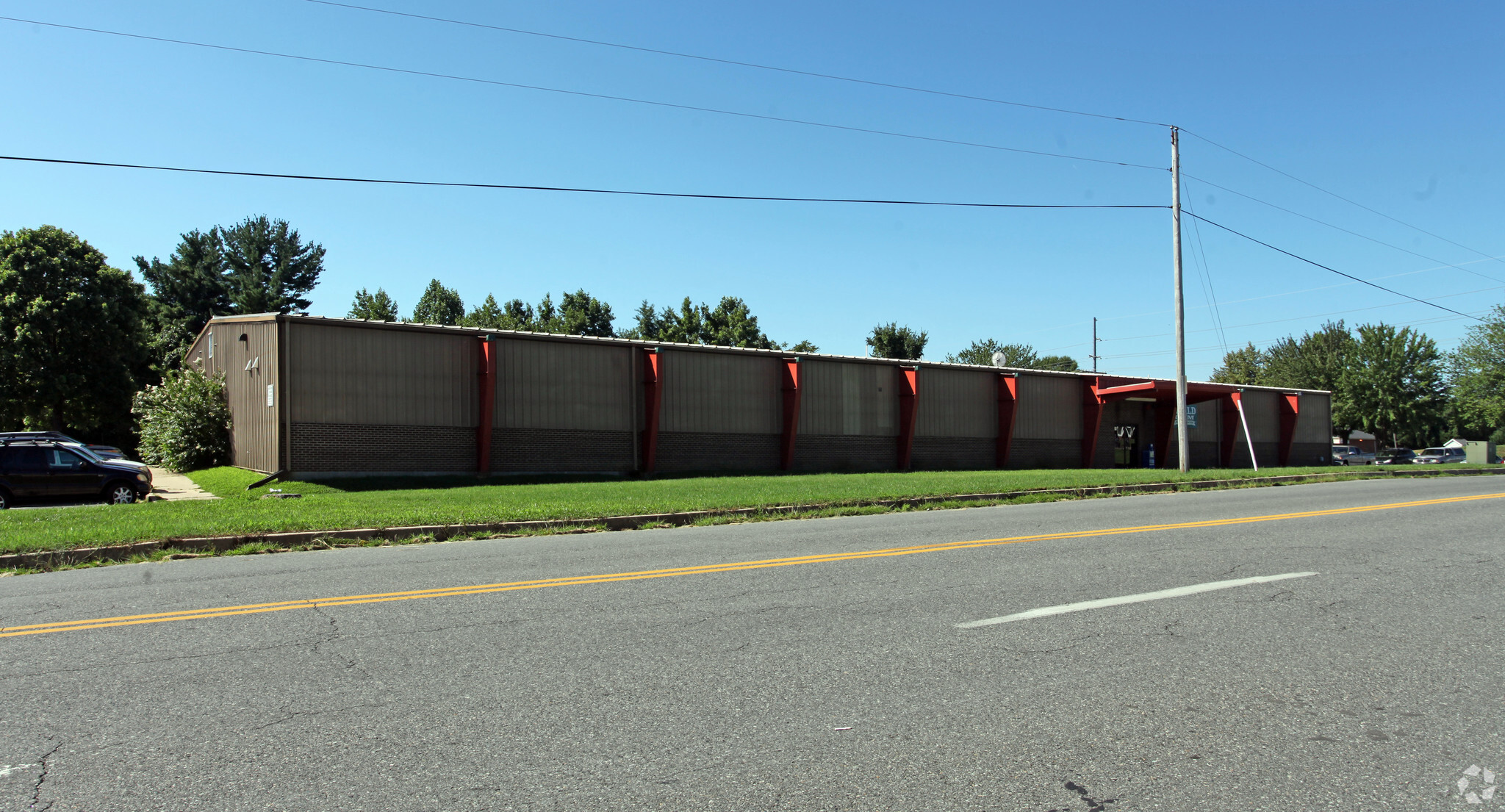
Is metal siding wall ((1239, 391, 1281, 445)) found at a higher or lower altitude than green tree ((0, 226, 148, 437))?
lower

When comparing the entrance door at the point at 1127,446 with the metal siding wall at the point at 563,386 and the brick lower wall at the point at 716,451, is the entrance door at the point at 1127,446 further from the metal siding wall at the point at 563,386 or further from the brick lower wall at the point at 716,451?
the metal siding wall at the point at 563,386

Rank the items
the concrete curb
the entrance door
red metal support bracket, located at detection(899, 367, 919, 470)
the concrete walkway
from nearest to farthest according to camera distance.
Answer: the concrete curb → the concrete walkway → red metal support bracket, located at detection(899, 367, 919, 470) → the entrance door

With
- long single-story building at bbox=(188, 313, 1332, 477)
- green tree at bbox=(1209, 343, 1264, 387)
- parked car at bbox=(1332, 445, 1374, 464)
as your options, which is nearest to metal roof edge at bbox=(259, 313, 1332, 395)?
long single-story building at bbox=(188, 313, 1332, 477)

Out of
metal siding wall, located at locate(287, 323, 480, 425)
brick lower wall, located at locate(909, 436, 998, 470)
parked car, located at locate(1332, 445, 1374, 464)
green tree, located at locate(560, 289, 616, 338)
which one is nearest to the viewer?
metal siding wall, located at locate(287, 323, 480, 425)

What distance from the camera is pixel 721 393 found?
3150 centimetres

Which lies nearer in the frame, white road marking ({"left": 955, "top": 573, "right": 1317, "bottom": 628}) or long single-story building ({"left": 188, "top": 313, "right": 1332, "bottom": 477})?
white road marking ({"left": 955, "top": 573, "right": 1317, "bottom": 628})

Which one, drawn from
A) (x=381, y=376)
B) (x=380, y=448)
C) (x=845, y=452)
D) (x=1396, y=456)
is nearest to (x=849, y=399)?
(x=845, y=452)

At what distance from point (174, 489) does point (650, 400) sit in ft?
45.1

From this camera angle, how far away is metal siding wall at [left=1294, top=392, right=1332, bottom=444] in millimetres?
48406

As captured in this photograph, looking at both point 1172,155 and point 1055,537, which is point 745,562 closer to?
point 1055,537

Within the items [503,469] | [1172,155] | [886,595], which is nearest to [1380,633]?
[886,595]

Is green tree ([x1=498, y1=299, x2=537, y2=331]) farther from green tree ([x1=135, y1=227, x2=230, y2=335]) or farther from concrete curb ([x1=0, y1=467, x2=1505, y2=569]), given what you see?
concrete curb ([x1=0, y1=467, x2=1505, y2=569])

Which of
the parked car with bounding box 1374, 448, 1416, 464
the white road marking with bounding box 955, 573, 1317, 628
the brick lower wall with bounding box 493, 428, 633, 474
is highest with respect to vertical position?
the brick lower wall with bounding box 493, 428, 633, 474

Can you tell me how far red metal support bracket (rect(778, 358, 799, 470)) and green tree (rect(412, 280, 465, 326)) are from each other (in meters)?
49.4
